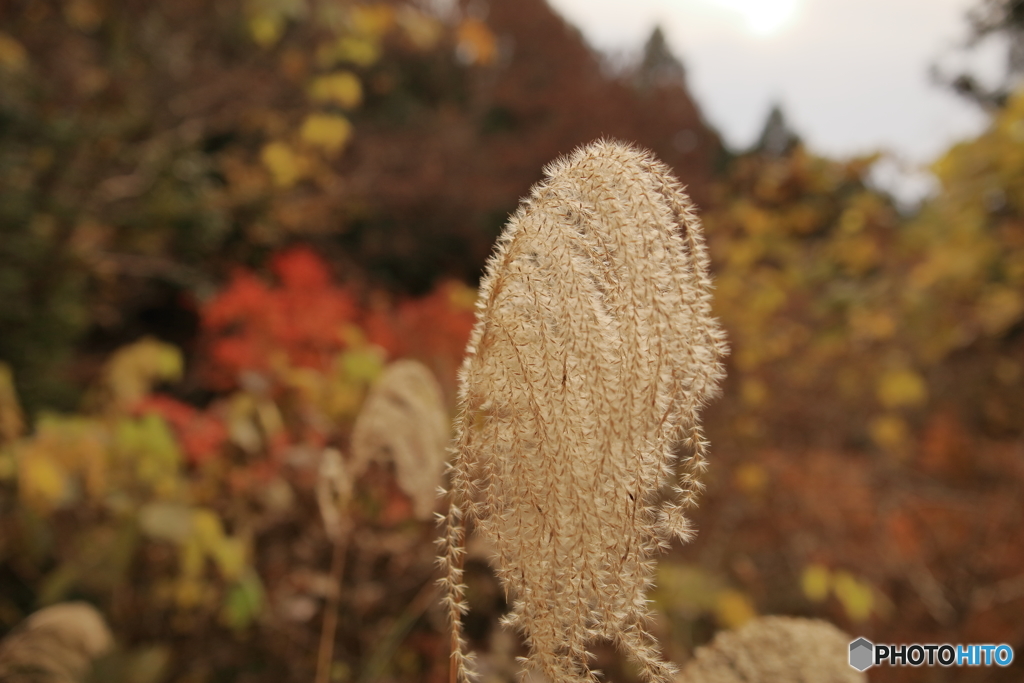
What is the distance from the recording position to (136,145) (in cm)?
464

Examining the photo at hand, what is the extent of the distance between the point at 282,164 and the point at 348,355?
2822mm

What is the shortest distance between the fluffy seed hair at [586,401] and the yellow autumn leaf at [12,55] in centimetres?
425

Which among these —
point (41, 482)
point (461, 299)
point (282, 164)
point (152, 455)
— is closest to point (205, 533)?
point (152, 455)

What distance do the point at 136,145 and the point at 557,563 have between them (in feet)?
17.0

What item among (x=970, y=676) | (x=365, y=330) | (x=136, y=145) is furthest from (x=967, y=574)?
(x=136, y=145)

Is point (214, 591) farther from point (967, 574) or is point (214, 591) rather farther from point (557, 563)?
point (967, 574)

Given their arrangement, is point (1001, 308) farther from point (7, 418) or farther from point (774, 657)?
point (7, 418)

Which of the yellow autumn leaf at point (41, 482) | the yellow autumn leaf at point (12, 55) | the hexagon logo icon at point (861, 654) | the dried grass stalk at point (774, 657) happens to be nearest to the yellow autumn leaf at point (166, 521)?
the yellow autumn leaf at point (41, 482)

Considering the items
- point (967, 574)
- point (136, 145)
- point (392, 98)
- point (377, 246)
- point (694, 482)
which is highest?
point (392, 98)

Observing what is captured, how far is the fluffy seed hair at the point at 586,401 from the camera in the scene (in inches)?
22.3

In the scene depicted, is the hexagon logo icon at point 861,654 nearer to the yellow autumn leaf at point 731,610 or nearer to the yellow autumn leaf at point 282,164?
the yellow autumn leaf at point 731,610

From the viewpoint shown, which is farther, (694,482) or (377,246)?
(377,246)

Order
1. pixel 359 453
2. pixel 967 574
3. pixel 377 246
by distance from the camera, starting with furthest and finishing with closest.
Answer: pixel 377 246 < pixel 967 574 < pixel 359 453

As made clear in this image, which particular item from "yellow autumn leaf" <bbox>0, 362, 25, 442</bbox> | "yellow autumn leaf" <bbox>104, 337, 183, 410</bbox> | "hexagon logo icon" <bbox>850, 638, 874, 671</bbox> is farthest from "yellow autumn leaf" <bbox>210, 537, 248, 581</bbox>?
"yellow autumn leaf" <bbox>104, 337, 183, 410</bbox>
